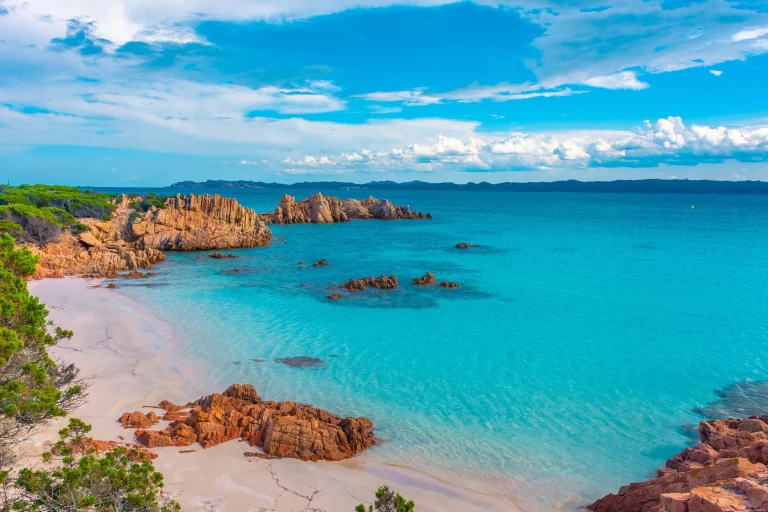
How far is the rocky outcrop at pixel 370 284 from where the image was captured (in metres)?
34.2

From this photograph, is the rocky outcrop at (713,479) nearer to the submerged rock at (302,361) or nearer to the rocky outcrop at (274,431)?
the rocky outcrop at (274,431)

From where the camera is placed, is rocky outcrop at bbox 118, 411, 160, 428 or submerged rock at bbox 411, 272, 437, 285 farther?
submerged rock at bbox 411, 272, 437, 285

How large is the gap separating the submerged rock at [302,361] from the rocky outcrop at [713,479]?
38.4 feet

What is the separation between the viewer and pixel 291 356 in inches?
829

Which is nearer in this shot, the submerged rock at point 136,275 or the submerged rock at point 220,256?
the submerged rock at point 136,275

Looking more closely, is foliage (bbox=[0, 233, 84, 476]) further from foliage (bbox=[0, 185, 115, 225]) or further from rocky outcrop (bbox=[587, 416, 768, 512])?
foliage (bbox=[0, 185, 115, 225])

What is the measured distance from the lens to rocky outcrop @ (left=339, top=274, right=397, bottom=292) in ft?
112

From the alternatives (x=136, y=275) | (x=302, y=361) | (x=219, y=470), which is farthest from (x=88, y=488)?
(x=136, y=275)

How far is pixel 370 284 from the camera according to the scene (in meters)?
35.2

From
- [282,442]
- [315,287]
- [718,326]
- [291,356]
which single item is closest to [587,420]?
[282,442]

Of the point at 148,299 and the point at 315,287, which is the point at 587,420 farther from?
the point at 148,299

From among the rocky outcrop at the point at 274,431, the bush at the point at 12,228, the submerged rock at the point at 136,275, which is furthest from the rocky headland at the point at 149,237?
the rocky outcrop at the point at 274,431

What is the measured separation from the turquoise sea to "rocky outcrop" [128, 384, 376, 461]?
1.11m

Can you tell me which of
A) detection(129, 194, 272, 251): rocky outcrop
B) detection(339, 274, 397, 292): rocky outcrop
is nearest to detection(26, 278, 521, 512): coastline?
detection(339, 274, 397, 292): rocky outcrop
